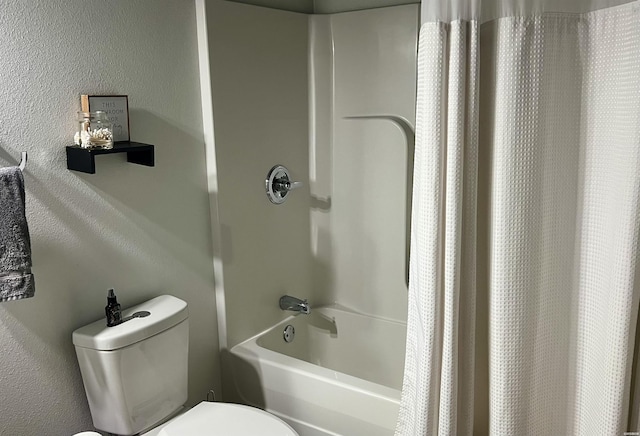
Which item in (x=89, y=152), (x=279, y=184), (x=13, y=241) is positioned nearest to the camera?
(x=13, y=241)

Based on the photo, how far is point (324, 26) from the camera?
258 cm

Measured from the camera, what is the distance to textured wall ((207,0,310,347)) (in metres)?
2.18

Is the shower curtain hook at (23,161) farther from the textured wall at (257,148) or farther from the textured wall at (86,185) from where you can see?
Answer: the textured wall at (257,148)

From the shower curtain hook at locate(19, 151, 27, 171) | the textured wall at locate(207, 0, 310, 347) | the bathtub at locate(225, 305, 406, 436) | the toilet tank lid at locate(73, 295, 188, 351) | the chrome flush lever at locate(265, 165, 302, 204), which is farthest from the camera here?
the chrome flush lever at locate(265, 165, 302, 204)

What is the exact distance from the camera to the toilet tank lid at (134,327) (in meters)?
1.72

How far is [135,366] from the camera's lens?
178cm

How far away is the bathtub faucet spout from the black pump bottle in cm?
87

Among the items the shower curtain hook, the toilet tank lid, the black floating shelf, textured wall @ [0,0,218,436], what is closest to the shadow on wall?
textured wall @ [0,0,218,436]

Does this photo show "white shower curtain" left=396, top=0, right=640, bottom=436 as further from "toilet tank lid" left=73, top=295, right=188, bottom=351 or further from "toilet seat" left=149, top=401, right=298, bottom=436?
"toilet tank lid" left=73, top=295, right=188, bottom=351

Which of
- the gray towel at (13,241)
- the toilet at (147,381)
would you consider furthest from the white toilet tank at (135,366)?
the gray towel at (13,241)

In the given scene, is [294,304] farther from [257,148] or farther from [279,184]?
[257,148]

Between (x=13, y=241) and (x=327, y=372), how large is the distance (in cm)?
114

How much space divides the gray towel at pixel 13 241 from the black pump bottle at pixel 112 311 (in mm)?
309

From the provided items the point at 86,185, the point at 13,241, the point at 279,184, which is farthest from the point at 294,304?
the point at 13,241
